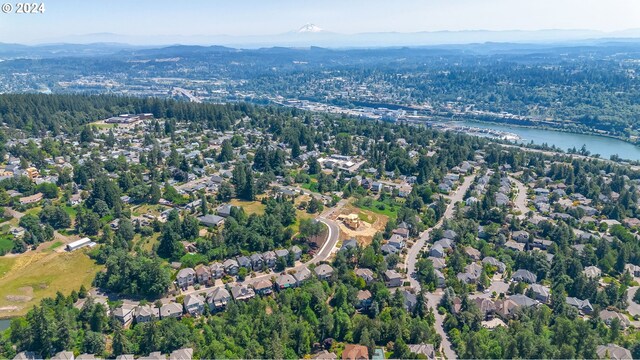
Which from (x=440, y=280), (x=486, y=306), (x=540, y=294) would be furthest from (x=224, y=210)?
(x=540, y=294)

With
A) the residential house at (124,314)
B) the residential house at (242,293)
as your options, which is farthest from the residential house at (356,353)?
the residential house at (124,314)

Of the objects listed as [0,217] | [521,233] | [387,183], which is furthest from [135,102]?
[521,233]

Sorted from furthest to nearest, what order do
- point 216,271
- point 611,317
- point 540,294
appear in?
1. point 216,271
2. point 540,294
3. point 611,317

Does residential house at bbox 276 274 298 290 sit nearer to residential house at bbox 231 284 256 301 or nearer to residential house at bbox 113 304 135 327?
residential house at bbox 231 284 256 301

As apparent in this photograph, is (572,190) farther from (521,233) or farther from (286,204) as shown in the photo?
(286,204)

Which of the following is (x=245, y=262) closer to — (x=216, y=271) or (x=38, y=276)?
(x=216, y=271)
